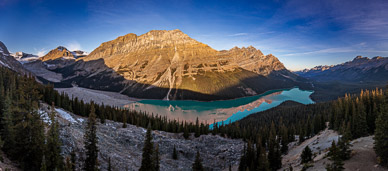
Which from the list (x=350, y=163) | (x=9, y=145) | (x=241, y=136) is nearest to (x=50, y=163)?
(x=9, y=145)

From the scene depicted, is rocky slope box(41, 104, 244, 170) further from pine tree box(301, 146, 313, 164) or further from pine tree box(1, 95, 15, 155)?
pine tree box(301, 146, 313, 164)

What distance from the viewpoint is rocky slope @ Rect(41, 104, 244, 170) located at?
2888 centimetres

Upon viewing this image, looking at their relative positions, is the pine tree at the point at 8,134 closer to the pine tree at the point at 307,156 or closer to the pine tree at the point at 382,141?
the pine tree at the point at 307,156

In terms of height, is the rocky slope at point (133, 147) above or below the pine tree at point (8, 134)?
below

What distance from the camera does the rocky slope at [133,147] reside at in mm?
28875

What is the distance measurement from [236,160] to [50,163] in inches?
1600

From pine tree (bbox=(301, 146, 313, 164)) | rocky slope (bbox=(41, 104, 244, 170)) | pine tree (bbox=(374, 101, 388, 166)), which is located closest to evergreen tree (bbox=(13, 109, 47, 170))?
rocky slope (bbox=(41, 104, 244, 170))

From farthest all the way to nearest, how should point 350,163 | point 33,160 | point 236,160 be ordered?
1. point 236,160
2. point 350,163
3. point 33,160

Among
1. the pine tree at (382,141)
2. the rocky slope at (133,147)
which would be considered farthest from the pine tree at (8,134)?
the pine tree at (382,141)

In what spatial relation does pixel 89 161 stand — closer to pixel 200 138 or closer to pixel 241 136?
pixel 200 138

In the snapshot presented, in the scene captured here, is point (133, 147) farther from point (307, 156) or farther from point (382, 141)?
point (382, 141)

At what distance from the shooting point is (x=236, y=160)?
48.0 m

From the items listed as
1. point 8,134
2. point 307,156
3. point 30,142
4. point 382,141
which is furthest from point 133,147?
point 382,141

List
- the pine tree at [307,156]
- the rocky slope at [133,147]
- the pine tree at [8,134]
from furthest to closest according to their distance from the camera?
1. the pine tree at [307,156]
2. the rocky slope at [133,147]
3. the pine tree at [8,134]
